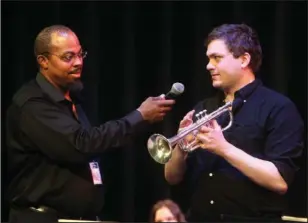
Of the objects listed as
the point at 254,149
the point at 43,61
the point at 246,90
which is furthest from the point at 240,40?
the point at 43,61

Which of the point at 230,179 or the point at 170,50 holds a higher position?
the point at 170,50

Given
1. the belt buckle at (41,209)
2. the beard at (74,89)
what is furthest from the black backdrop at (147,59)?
the belt buckle at (41,209)

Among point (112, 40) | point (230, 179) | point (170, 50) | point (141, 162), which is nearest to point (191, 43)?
point (170, 50)

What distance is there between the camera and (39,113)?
10.8 feet

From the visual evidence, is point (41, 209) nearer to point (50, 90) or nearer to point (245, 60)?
point (50, 90)

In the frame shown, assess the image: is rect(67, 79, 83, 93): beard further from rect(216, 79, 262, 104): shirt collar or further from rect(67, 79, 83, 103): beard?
rect(216, 79, 262, 104): shirt collar

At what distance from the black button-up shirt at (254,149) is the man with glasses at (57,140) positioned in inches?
13.9

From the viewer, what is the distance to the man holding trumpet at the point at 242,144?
310cm

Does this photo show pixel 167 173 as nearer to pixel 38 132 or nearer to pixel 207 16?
pixel 38 132

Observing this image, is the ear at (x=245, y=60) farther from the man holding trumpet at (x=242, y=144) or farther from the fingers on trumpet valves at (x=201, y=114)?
the fingers on trumpet valves at (x=201, y=114)

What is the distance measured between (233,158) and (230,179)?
0.21 metres

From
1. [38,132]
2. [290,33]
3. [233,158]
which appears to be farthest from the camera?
[290,33]

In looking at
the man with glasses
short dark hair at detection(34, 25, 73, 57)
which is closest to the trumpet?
the man with glasses

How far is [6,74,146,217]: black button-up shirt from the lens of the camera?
128 inches
